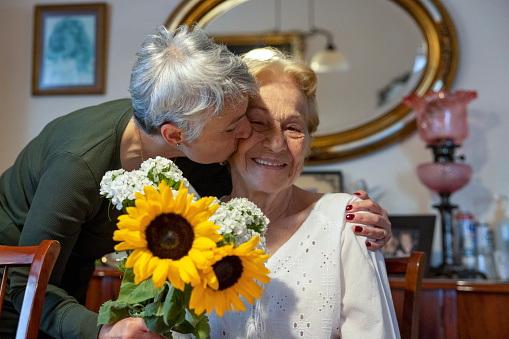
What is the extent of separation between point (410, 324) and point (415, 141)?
1.48m

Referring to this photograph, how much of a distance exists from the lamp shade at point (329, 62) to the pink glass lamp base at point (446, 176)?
2.10ft

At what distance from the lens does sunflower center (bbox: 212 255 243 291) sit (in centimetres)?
88

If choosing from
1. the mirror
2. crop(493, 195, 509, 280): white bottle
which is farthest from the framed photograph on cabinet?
the mirror

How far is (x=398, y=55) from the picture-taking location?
8.96 ft

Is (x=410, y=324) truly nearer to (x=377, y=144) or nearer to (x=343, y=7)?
(x=377, y=144)

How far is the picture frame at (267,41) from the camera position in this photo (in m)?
2.84

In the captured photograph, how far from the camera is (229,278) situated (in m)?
0.88

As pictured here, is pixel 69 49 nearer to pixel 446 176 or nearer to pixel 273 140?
pixel 446 176

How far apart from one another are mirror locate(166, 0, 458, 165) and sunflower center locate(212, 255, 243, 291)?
76.2 inches

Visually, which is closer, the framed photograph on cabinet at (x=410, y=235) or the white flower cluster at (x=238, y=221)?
the white flower cluster at (x=238, y=221)

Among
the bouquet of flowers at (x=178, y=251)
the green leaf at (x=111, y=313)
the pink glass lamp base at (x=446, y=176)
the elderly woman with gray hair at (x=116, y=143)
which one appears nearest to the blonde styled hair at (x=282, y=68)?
the elderly woman with gray hair at (x=116, y=143)

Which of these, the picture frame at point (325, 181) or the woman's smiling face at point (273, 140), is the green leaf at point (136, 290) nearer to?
the woman's smiling face at point (273, 140)

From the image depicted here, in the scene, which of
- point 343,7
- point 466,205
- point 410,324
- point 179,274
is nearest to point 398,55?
point 343,7

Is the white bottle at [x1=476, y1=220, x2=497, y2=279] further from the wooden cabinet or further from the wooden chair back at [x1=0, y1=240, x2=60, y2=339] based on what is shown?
the wooden chair back at [x1=0, y1=240, x2=60, y2=339]
